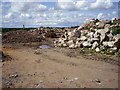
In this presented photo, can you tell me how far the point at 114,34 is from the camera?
20094 mm

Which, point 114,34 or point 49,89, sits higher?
point 114,34

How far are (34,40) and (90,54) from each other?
12.9 metres

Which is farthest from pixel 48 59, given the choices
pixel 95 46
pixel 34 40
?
pixel 34 40

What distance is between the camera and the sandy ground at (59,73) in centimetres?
1076

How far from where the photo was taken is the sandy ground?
1076 cm

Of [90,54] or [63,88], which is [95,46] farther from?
[63,88]

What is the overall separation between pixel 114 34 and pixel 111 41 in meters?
1.25

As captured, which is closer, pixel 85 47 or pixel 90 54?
pixel 90 54

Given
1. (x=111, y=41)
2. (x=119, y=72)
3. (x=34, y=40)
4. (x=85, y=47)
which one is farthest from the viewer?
(x=34, y=40)

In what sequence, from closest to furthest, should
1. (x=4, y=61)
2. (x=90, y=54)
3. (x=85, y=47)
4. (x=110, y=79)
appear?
1. (x=110, y=79)
2. (x=4, y=61)
3. (x=90, y=54)
4. (x=85, y=47)

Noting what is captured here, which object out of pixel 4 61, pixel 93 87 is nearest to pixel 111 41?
pixel 4 61

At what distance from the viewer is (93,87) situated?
10242 mm

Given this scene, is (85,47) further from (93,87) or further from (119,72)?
(93,87)

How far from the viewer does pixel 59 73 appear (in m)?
12.5
